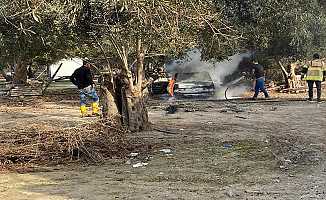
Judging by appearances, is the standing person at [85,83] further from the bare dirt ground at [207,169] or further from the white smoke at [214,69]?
the white smoke at [214,69]

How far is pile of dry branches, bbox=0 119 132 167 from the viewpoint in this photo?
9.20 m

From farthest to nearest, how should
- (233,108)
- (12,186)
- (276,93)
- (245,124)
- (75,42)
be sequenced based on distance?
(276,93) < (233,108) < (245,124) < (75,42) < (12,186)

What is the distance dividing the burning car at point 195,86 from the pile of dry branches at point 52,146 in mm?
14350

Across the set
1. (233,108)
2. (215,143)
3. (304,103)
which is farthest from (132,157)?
(304,103)

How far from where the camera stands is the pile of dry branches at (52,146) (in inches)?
362

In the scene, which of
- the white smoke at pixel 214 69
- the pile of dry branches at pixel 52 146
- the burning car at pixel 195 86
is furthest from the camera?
the white smoke at pixel 214 69

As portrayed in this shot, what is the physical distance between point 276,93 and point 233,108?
861 centimetres

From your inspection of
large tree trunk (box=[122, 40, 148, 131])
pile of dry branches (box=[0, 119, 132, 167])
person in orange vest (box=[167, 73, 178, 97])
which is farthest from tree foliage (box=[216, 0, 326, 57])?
person in orange vest (box=[167, 73, 178, 97])

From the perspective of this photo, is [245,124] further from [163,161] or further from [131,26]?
[131,26]

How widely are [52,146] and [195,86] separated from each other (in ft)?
50.3

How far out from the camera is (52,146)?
949 centimetres

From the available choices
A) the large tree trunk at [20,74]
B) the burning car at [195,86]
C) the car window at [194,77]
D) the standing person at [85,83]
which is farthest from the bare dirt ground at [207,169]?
the large tree trunk at [20,74]

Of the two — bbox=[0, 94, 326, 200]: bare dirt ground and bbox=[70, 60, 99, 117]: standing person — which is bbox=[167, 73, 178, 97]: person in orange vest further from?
bbox=[0, 94, 326, 200]: bare dirt ground

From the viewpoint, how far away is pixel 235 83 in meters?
27.5
